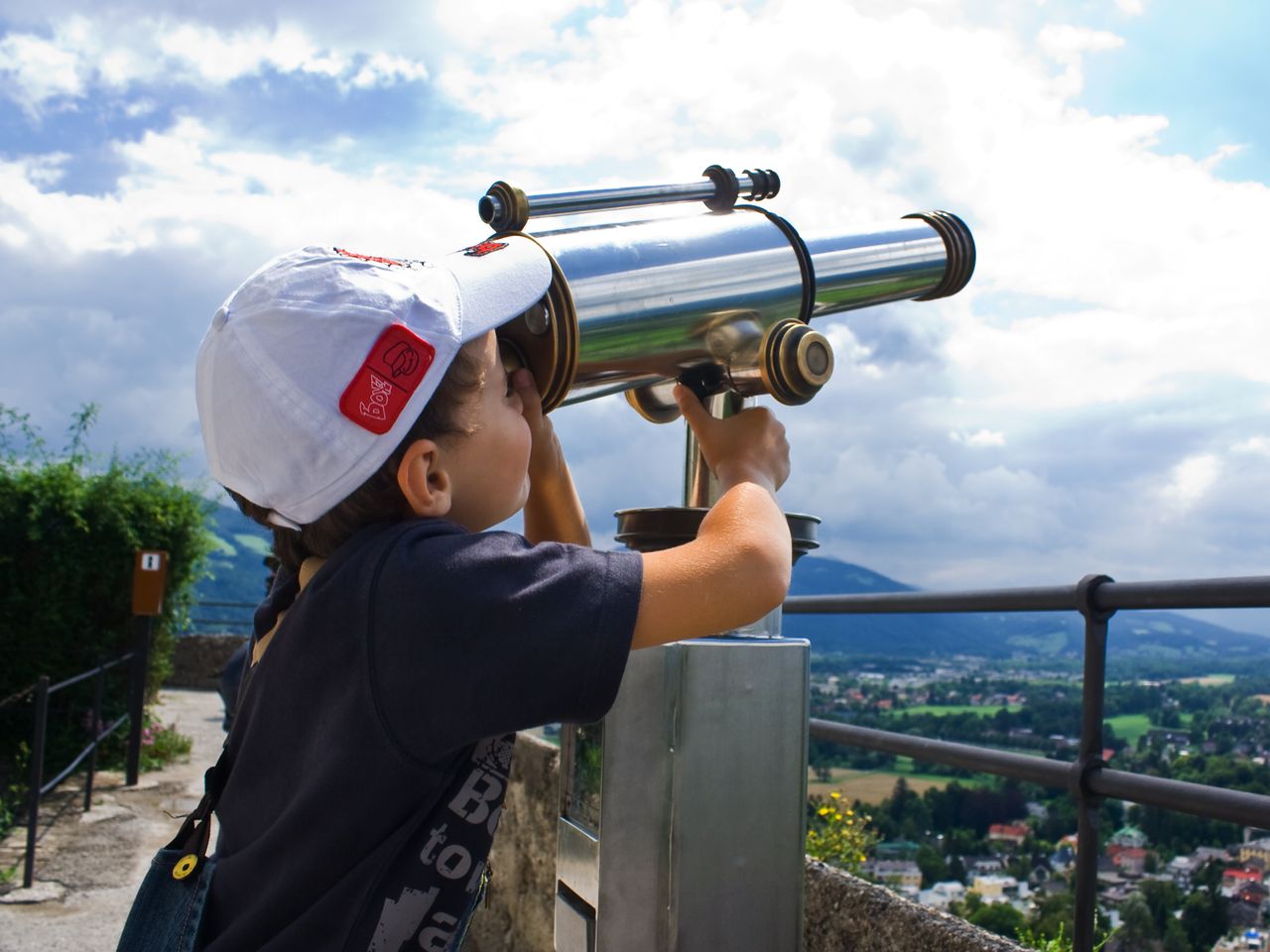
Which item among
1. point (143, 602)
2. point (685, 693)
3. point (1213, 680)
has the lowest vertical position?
point (143, 602)

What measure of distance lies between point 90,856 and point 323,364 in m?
4.21

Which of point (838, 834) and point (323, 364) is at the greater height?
point (323, 364)

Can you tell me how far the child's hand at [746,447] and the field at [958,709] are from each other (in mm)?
2001

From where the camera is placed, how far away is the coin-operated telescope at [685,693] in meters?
1.35

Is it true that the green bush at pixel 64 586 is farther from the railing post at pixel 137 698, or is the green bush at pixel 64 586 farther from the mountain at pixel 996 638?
the mountain at pixel 996 638

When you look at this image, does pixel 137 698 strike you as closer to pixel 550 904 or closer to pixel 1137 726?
pixel 550 904

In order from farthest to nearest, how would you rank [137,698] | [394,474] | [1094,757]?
[137,698]
[1094,757]
[394,474]

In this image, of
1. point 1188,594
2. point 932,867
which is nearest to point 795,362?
point 1188,594

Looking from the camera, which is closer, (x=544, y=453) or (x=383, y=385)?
(x=383, y=385)

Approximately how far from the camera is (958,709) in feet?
13.0

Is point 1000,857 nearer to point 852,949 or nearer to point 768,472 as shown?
point 852,949

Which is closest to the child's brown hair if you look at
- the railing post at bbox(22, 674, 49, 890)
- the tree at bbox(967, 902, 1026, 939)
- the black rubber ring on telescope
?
the black rubber ring on telescope

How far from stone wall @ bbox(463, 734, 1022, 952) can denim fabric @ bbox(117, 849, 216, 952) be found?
99 centimetres

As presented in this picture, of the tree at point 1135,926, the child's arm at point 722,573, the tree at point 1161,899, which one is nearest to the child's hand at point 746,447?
the child's arm at point 722,573
